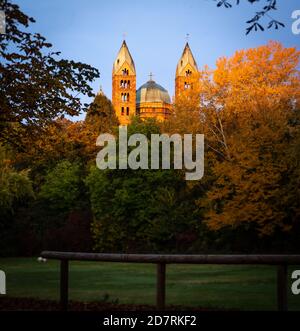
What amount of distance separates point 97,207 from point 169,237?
630 cm

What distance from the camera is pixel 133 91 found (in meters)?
76.0

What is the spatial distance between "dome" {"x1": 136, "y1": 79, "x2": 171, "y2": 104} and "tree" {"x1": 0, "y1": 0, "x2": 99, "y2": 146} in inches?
3331

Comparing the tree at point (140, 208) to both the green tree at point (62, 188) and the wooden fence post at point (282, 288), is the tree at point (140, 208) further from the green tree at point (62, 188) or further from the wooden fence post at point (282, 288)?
the wooden fence post at point (282, 288)

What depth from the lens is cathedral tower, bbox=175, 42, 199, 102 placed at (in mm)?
30241

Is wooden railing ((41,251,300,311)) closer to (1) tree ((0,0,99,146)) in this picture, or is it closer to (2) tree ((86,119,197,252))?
(1) tree ((0,0,99,146))

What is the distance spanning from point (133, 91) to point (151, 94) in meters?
20.4

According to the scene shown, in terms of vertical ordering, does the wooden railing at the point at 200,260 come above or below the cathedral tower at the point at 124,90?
below

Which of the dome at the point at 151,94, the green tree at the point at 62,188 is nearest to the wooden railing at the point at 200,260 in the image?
the green tree at the point at 62,188

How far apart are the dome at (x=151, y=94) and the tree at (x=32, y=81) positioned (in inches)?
3331

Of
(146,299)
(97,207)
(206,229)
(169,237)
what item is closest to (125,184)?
(97,207)

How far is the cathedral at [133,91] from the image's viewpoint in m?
55.8

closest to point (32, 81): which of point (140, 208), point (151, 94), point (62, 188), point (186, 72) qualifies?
point (140, 208)

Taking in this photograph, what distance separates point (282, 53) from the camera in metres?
27.3

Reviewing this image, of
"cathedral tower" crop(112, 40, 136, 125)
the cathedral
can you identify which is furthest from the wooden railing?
"cathedral tower" crop(112, 40, 136, 125)
